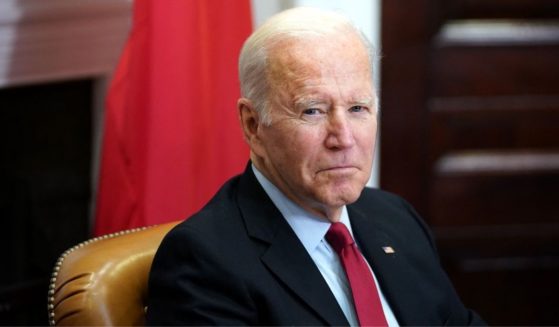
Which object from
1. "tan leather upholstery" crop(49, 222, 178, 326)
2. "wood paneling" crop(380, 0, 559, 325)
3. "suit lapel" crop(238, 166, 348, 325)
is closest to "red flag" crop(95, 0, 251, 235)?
"tan leather upholstery" crop(49, 222, 178, 326)

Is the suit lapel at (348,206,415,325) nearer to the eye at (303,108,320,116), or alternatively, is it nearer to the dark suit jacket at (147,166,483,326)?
the dark suit jacket at (147,166,483,326)

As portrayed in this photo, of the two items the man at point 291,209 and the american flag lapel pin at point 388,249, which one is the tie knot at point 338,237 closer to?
the man at point 291,209

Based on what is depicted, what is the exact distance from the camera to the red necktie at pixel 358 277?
5.77 feet

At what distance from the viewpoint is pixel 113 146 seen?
249 cm

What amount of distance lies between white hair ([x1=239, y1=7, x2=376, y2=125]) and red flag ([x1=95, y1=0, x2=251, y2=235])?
25.8 inches

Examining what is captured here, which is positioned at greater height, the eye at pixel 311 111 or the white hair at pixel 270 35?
the white hair at pixel 270 35

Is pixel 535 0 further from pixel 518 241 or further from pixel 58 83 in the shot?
pixel 58 83

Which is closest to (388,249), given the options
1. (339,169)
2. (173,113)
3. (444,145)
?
(339,169)

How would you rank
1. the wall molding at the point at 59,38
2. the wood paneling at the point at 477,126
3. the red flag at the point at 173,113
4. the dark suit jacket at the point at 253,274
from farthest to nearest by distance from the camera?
1. the wood paneling at the point at 477,126
2. the wall molding at the point at 59,38
3. the red flag at the point at 173,113
4. the dark suit jacket at the point at 253,274

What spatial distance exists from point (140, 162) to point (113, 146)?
0.09 m

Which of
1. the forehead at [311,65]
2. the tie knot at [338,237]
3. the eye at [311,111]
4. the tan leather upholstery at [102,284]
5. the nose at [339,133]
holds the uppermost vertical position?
the forehead at [311,65]

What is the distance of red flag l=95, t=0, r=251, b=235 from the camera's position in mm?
2404

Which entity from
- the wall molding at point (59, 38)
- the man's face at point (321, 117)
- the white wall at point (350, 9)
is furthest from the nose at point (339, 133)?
the wall molding at point (59, 38)

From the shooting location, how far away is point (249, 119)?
1.81 meters
